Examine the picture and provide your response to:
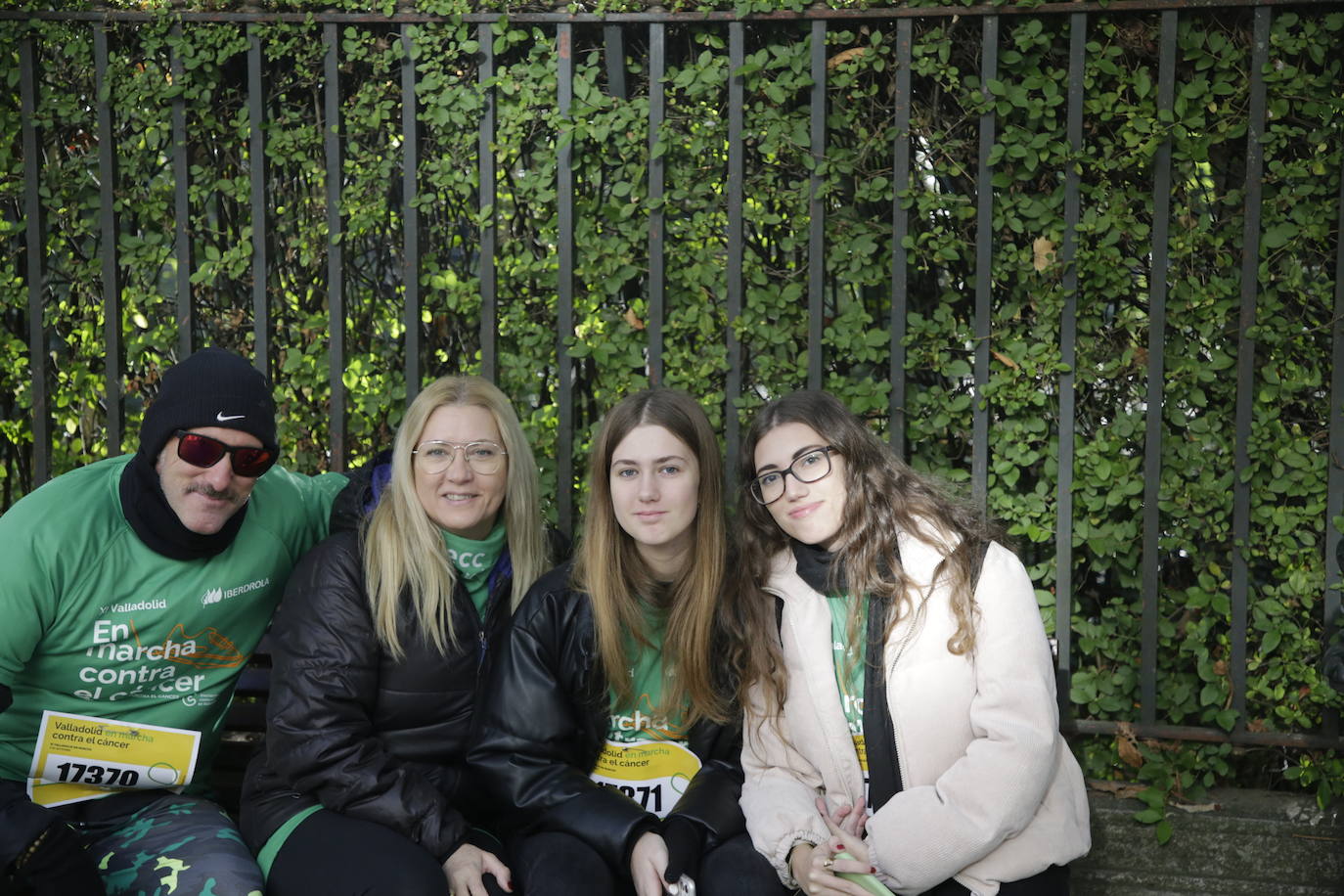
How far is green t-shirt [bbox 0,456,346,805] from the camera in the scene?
2945 mm

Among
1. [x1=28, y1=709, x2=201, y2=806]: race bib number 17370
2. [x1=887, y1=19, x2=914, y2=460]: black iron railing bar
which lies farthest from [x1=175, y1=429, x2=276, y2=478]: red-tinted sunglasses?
[x1=887, y1=19, x2=914, y2=460]: black iron railing bar

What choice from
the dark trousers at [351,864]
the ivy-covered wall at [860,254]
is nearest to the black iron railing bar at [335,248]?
the ivy-covered wall at [860,254]

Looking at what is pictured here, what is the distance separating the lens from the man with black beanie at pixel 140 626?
2922mm

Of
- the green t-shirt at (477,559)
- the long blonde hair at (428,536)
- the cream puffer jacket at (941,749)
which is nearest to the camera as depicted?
the cream puffer jacket at (941,749)

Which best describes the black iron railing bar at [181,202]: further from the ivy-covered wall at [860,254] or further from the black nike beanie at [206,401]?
the black nike beanie at [206,401]

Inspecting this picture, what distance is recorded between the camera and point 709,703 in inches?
122

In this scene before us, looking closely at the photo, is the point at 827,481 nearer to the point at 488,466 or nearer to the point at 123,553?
the point at 488,466

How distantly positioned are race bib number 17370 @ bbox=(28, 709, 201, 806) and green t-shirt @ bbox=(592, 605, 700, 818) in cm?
107

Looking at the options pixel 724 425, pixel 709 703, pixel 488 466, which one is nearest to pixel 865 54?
pixel 724 425

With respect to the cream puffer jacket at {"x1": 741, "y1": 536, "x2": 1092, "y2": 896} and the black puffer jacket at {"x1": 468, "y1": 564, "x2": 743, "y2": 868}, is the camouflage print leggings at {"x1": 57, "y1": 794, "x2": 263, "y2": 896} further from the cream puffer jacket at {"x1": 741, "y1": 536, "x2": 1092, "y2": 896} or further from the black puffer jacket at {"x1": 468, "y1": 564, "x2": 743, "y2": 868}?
the cream puffer jacket at {"x1": 741, "y1": 536, "x2": 1092, "y2": 896}

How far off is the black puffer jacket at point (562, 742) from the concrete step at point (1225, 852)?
4.31 ft

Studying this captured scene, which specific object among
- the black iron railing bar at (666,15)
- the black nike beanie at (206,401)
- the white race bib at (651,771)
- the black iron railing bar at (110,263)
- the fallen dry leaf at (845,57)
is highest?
the black iron railing bar at (666,15)

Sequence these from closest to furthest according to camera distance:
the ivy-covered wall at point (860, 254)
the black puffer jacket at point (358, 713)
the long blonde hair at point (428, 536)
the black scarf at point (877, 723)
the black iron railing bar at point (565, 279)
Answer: the black scarf at point (877, 723) < the black puffer jacket at point (358, 713) < the long blonde hair at point (428, 536) < the ivy-covered wall at point (860, 254) < the black iron railing bar at point (565, 279)

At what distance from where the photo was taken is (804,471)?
2973 millimetres
